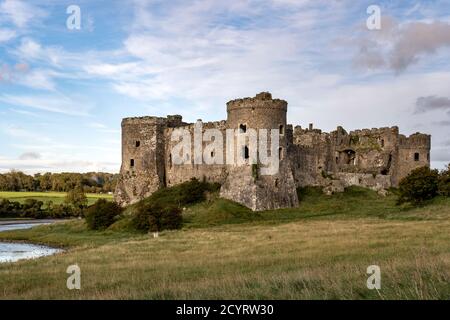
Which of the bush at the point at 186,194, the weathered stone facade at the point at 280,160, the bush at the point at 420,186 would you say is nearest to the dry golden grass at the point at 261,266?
the bush at the point at 420,186

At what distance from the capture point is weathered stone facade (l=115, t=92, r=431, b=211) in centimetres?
4891

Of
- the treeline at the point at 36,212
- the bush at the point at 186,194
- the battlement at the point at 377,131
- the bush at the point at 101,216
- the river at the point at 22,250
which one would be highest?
the battlement at the point at 377,131

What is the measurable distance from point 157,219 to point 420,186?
65.8 ft

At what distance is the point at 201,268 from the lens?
62.1ft

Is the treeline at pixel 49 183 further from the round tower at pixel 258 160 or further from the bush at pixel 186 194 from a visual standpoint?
the round tower at pixel 258 160

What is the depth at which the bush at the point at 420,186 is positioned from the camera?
42.3 metres

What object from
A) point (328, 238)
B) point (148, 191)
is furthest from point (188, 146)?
point (328, 238)

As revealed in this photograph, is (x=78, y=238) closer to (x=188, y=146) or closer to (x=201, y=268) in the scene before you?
(x=188, y=146)

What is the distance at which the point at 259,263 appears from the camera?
19453 mm

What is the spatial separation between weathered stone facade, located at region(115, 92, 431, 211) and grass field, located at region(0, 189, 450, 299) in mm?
5517

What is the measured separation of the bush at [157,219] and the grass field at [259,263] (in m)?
1.20

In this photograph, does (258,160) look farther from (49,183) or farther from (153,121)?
(49,183)
